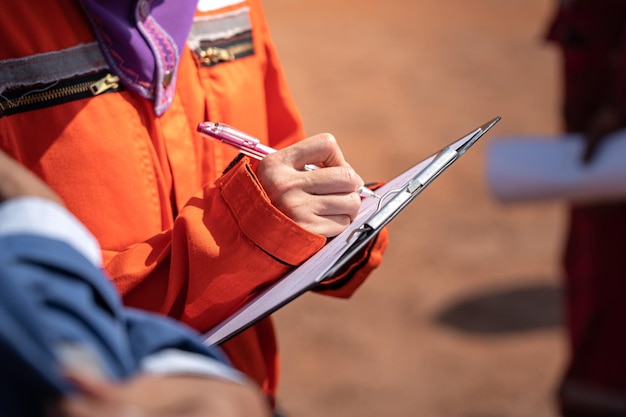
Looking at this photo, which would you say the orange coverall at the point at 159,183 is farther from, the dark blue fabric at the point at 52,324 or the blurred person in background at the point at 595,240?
the blurred person in background at the point at 595,240

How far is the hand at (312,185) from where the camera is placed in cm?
119

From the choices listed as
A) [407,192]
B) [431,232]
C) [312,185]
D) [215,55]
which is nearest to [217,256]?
[312,185]

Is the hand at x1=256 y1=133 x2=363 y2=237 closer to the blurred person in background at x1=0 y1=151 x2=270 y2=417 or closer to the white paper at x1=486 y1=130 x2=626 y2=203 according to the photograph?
the blurred person in background at x1=0 y1=151 x2=270 y2=417

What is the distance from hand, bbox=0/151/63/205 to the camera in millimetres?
775

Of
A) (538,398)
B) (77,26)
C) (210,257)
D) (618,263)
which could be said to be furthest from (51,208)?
(538,398)

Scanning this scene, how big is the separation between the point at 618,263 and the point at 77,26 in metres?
2.19

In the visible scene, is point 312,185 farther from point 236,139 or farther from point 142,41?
point 142,41

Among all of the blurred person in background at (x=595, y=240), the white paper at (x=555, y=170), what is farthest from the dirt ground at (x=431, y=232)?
the white paper at (x=555, y=170)

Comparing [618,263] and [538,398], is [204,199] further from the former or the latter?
[538,398]

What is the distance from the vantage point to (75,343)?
69 centimetres

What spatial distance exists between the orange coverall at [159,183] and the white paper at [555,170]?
64.4 inches

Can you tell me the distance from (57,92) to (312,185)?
15.3 inches

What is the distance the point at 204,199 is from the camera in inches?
49.9

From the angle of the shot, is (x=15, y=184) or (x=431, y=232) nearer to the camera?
(x=15, y=184)
